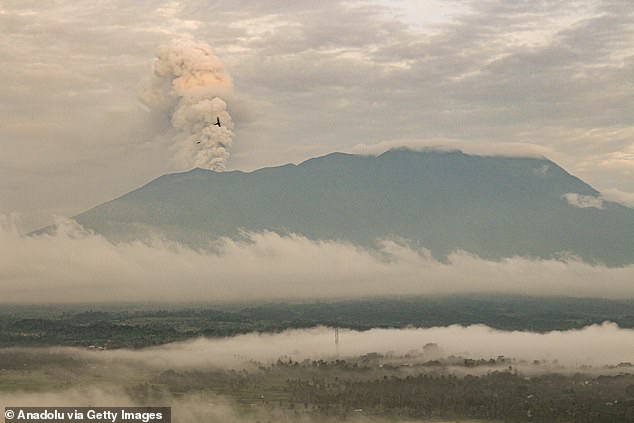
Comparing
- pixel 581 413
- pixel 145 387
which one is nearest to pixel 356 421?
pixel 581 413

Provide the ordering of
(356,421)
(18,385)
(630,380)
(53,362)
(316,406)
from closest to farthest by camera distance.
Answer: (356,421) → (316,406) → (18,385) → (630,380) → (53,362)

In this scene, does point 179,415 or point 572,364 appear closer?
point 179,415

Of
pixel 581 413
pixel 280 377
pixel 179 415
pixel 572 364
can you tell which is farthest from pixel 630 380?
pixel 179 415

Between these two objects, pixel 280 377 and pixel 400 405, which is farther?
pixel 280 377

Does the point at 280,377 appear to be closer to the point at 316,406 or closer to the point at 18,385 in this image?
the point at 316,406

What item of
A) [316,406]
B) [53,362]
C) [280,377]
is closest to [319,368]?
[280,377]

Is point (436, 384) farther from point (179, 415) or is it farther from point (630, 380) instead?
point (179, 415)

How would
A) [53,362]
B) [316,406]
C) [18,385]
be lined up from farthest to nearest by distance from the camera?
1. [53,362]
2. [18,385]
3. [316,406]

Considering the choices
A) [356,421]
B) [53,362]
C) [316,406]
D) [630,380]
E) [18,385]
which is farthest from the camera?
[53,362]
